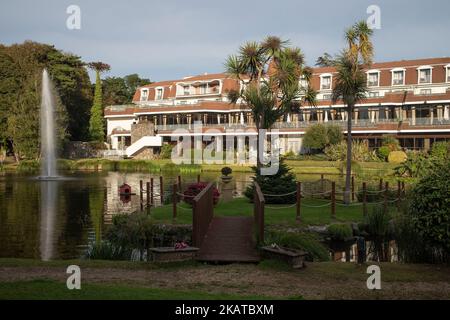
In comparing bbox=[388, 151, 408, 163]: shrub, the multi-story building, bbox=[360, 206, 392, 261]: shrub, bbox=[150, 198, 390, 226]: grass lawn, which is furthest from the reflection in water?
bbox=[388, 151, 408, 163]: shrub

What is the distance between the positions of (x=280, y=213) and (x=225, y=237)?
219 inches

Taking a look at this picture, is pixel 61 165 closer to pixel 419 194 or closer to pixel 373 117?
pixel 373 117

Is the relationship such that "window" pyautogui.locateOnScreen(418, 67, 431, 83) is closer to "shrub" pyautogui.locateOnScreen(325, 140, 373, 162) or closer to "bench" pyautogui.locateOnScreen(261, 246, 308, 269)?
"shrub" pyautogui.locateOnScreen(325, 140, 373, 162)

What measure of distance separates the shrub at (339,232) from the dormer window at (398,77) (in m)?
51.4

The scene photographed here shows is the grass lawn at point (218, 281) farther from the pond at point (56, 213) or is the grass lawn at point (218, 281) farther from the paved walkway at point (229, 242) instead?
the pond at point (56, 213)

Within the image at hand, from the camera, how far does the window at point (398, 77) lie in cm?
6562

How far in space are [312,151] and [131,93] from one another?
187 feet

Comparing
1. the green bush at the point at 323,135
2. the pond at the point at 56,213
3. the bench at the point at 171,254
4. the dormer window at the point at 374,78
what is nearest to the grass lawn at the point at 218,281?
the bench at the point at 171,254

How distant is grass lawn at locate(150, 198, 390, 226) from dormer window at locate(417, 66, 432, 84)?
45.8m

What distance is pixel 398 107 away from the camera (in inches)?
2468

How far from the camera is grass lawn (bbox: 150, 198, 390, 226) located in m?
19.4

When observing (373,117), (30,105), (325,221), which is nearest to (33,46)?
(30,105)

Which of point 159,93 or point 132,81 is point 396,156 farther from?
point 132,81

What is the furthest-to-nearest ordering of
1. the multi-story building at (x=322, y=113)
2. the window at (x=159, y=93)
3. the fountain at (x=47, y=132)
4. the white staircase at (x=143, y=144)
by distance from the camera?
the window at (x=159, y=93)
the white staircase at (x=143, y=144)
the multi-story building at (x=322, y=113)
the fountain at (x=47, y=132)
